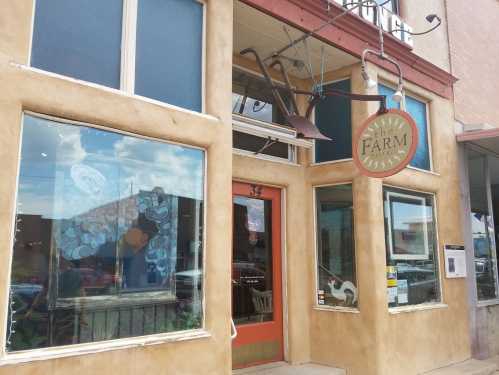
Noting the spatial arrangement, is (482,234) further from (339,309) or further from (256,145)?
(256,145)

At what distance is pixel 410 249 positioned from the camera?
694cm

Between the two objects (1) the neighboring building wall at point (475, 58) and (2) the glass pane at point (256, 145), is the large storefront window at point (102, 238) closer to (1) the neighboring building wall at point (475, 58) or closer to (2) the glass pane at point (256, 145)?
(2) the glass pane at point (256, 145)

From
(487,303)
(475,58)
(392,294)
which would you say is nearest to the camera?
(392,294)

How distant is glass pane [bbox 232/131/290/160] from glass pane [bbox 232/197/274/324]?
0.69 metres

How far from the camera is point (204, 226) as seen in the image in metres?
4.41

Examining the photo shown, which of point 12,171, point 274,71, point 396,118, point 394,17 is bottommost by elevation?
point 12,171

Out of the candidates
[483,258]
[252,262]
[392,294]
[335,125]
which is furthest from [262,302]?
[483,258]

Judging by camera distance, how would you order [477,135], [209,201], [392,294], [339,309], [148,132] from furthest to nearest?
[477,135] < [392,294] < [339,309] < [209,201] < [148,132]

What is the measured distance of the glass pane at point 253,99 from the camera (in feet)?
21.3

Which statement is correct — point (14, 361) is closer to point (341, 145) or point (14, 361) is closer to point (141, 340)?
point (141, 340)

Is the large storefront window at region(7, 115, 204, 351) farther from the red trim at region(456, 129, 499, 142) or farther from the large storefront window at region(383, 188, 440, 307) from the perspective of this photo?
the red trim at region(456, 129, 499, 142)

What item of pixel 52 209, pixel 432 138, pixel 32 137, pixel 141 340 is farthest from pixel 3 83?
pixel 432 138

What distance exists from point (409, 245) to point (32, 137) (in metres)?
5.35

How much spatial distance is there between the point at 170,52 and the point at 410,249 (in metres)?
4.51
